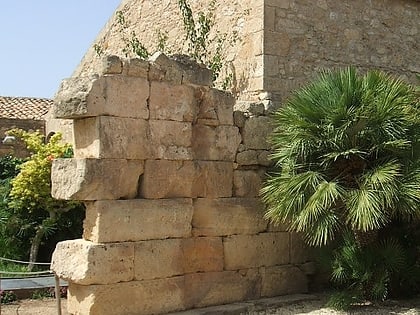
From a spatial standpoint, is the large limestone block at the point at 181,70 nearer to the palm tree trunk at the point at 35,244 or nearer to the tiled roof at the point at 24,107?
the palm tree trunk at the point at 35,244

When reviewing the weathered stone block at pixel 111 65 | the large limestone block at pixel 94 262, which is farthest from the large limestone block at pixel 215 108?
the large limestone block at pixel 94 262

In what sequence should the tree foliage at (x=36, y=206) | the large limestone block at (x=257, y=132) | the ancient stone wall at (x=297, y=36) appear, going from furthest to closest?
the tree foliage at (x=36, y=206) < the ancient stone wall at (x=297, y=36) < the large limestone block at (x=257, y=132)

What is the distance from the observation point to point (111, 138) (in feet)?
20.7

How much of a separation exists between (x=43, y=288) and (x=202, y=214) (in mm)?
3350

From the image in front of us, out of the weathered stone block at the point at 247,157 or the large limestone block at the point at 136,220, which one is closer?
the large limestone block at the point at 136,220

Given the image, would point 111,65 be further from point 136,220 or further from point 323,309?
point 323,309

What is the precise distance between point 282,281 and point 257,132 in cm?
201

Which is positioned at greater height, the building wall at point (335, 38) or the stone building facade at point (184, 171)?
the building wall at point (335, 38)

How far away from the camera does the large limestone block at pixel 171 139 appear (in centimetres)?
669

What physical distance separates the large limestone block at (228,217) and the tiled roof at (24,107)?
1242 cm

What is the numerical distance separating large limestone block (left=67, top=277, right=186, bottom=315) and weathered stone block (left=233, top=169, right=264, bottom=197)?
1415 millimetres

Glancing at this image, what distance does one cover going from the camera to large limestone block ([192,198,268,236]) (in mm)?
7035

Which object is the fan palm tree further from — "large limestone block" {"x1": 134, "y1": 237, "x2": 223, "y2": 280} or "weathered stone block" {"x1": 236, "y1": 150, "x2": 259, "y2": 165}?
"large limestone block" {"x1": 134, "y1": 237, "x2": 223, "y2": 280}

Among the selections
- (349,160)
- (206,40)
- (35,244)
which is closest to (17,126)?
(35,244)
